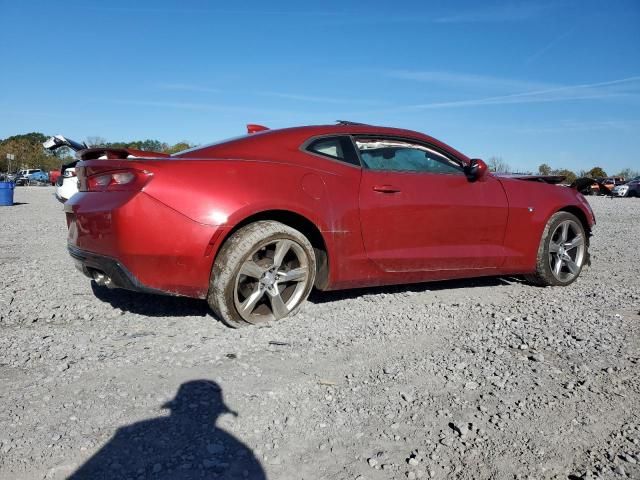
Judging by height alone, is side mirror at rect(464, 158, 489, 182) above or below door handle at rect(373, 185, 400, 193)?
above

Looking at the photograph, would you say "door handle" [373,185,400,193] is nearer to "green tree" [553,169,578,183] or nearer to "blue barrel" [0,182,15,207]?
"green tree" [553,169,578,183]

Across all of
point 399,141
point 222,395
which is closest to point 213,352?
point 222,395

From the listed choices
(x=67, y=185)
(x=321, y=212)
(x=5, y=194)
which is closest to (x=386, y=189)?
(x=321, y=212)

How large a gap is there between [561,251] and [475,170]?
4.80 feet

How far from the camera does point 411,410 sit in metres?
2.34

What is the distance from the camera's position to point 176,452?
77.1 inches

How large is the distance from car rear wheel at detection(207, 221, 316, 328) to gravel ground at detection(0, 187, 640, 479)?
0.15 m

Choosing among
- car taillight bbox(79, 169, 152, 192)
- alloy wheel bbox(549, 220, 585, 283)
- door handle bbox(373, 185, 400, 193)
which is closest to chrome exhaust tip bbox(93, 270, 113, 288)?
car taillight bbox(79, 169, 152, 192)

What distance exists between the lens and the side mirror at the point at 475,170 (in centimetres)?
435

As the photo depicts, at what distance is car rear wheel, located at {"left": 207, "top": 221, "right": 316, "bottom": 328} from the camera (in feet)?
10.8

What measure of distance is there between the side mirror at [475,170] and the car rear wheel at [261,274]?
66.7 inches

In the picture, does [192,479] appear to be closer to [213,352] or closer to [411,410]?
[411,410]

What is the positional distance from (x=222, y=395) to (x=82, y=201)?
176 cm

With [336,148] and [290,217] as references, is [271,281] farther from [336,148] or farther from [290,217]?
[336,148]
